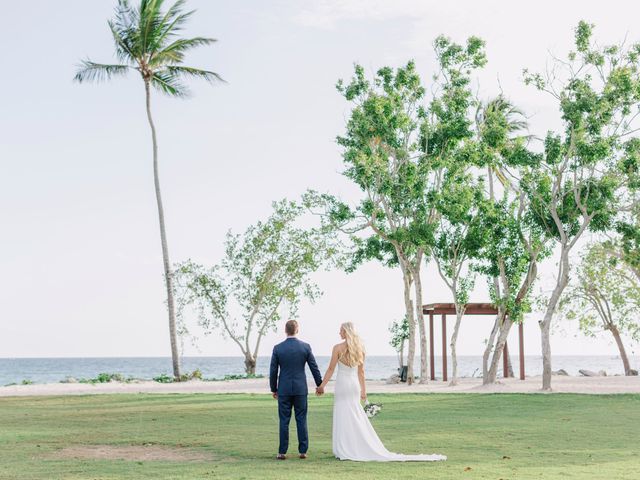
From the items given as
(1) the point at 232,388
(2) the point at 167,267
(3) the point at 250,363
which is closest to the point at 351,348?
(1) the point at 232,388

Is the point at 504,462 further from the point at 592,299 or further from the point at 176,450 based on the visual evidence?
the point at 592,299

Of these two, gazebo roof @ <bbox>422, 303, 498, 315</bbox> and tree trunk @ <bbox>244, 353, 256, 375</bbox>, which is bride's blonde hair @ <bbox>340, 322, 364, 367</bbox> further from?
tree trunk @ <bbox>244, 353, 256, 375</bbox>

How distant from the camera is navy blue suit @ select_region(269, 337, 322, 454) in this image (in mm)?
11523

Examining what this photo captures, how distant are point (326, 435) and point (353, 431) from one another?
11.1 ft

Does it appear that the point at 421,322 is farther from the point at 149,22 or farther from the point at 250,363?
the point at 149,22

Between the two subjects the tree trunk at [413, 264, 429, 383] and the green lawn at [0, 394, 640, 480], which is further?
the tree trunk at [413, 264, 429, 383]

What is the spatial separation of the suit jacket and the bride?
1.10 ft

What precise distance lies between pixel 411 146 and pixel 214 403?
12857 millimetres

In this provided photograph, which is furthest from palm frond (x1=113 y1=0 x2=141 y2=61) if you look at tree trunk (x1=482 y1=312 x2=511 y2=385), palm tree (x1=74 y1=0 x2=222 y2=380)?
tree trunk (x1=482 y1=312 x2=511 y2=385)

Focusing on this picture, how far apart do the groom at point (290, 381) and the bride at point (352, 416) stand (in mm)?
341

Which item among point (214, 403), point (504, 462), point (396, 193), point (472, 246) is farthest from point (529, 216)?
point (504, 462)

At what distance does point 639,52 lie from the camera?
86.9ft

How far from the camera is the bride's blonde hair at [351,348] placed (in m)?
11.4

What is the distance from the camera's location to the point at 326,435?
14805 millimetres
